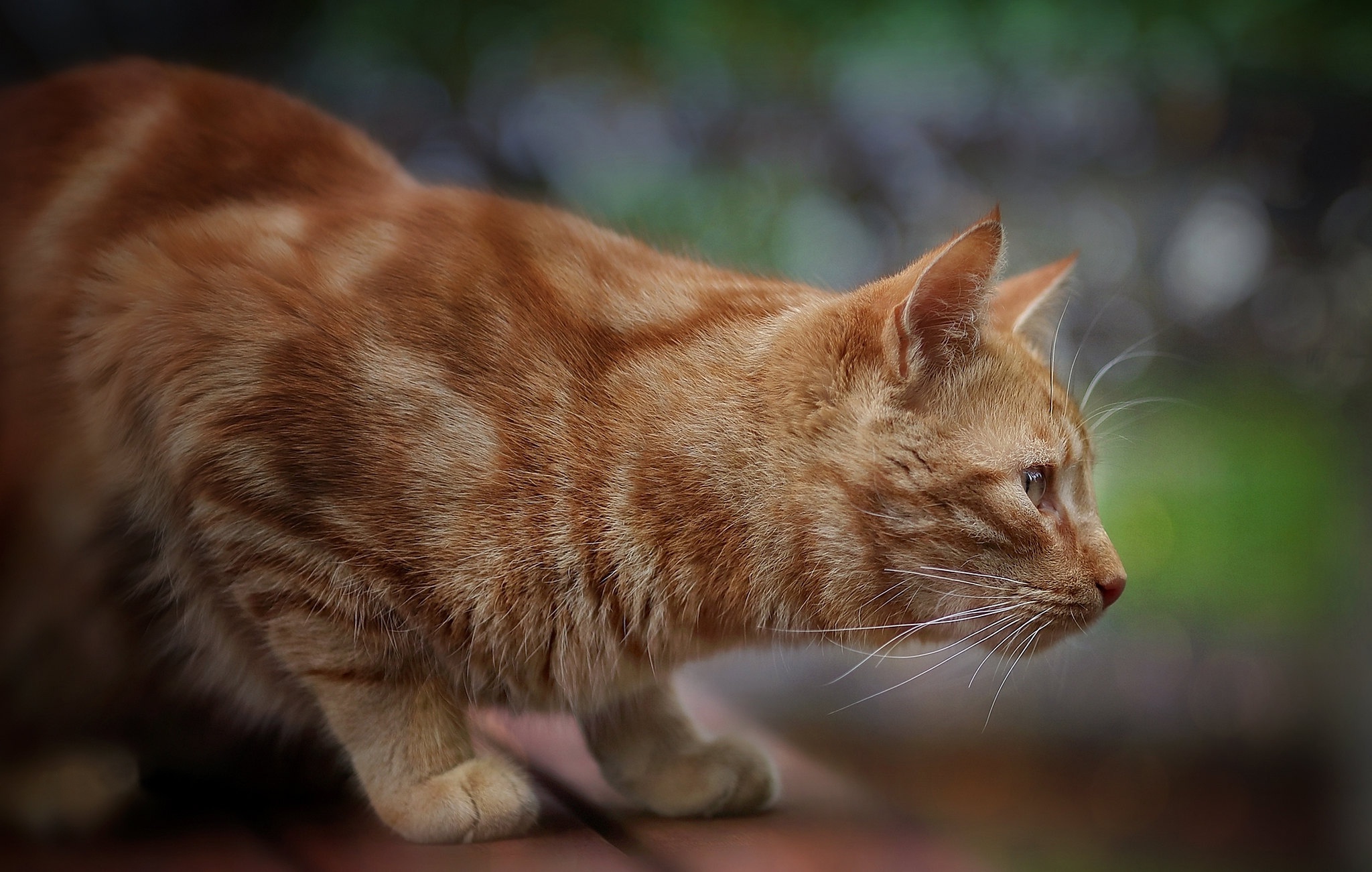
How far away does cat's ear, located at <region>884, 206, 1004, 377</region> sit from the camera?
2.08ft

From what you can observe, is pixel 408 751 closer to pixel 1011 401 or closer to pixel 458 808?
pixel 458 808

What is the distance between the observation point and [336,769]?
0.71m

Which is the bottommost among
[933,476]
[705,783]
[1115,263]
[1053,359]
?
[705,783]

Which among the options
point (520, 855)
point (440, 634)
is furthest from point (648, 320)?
point (520, 855)

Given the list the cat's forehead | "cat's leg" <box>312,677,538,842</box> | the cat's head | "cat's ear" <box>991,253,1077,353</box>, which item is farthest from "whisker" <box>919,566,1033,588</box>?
"cat's leg" <box>312,677,538,842</box>

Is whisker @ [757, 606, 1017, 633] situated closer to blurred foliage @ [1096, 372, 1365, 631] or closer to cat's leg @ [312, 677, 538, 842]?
cat's leg @ [312, 677, 538, 842]

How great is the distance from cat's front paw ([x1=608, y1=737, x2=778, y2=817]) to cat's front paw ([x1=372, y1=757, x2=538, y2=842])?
145mm

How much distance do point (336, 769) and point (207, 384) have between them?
0.30m

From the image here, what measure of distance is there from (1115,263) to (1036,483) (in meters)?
0.37

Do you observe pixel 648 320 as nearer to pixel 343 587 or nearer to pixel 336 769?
pixel 343 587

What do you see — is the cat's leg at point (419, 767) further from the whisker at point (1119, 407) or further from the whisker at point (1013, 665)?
the whisker at point (1119, 407)

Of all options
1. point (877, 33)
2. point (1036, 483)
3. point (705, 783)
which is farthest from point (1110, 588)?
point (877, 33)

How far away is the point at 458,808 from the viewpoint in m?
0.66

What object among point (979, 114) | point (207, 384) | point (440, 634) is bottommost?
point (440, 634)
